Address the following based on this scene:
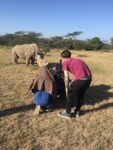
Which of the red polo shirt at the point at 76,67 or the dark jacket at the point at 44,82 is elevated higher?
the red polo shirt at the point at 76,67

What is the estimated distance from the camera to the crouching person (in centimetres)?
832

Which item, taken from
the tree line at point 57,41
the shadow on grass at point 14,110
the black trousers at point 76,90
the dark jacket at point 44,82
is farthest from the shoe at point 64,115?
the tree line at point 57,41

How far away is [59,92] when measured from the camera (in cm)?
981

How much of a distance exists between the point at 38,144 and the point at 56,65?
3.70 m

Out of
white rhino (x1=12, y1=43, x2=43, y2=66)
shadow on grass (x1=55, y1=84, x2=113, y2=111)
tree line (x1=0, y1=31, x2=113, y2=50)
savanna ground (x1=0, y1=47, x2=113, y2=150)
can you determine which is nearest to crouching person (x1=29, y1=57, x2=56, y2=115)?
savanna ground (x1=0, y1=47, x2=113, y2=150)

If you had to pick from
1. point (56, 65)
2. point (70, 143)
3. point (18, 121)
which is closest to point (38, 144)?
point (70, 143)

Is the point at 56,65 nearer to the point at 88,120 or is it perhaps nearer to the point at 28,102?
the point at 28,102

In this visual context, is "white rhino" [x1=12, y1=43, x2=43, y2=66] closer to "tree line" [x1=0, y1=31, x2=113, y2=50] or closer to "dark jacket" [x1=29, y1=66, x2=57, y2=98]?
"dark jacket" [x1=29, y1=66, x2=57, y2=98]

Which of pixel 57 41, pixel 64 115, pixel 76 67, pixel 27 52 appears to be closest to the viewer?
pixel 76 67

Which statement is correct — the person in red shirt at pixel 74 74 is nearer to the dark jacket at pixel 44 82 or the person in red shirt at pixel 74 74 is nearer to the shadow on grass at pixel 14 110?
the dark jacket at pixel 44 82

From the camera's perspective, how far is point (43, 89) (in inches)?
333

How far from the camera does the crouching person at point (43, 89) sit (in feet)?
27.3

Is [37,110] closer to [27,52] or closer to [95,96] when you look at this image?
[95,96]

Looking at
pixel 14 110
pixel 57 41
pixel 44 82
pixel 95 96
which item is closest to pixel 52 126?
pixel 44 82
